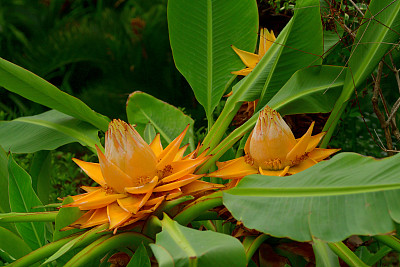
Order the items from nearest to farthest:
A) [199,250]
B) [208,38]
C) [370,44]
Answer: [199,250]
[370,44]
[208,38]

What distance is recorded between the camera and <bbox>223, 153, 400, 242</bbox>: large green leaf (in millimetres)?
657

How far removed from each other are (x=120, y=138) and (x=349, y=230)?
1.30ft

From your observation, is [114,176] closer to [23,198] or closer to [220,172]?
[220,172]

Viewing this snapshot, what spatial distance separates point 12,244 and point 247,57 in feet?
2.07

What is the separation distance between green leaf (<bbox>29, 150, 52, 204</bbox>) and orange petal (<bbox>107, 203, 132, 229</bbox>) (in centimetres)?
45

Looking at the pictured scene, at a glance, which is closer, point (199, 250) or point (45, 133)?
point (199, 250)

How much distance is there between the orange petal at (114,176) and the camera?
0.84m

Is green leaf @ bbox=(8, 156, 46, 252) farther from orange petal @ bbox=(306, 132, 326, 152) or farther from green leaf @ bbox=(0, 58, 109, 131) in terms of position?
orange petal @ bbox=(306, 132, 326, 152)

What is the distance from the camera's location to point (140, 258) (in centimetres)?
79

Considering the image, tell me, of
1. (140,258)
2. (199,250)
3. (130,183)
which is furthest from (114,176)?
(199,250)

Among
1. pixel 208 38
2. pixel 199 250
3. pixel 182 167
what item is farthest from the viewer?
pixel 208 38

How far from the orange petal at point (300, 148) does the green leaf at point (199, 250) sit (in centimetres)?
27

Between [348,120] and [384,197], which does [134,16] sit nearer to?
[348,120]

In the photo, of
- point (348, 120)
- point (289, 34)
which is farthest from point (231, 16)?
point (348, 120)
